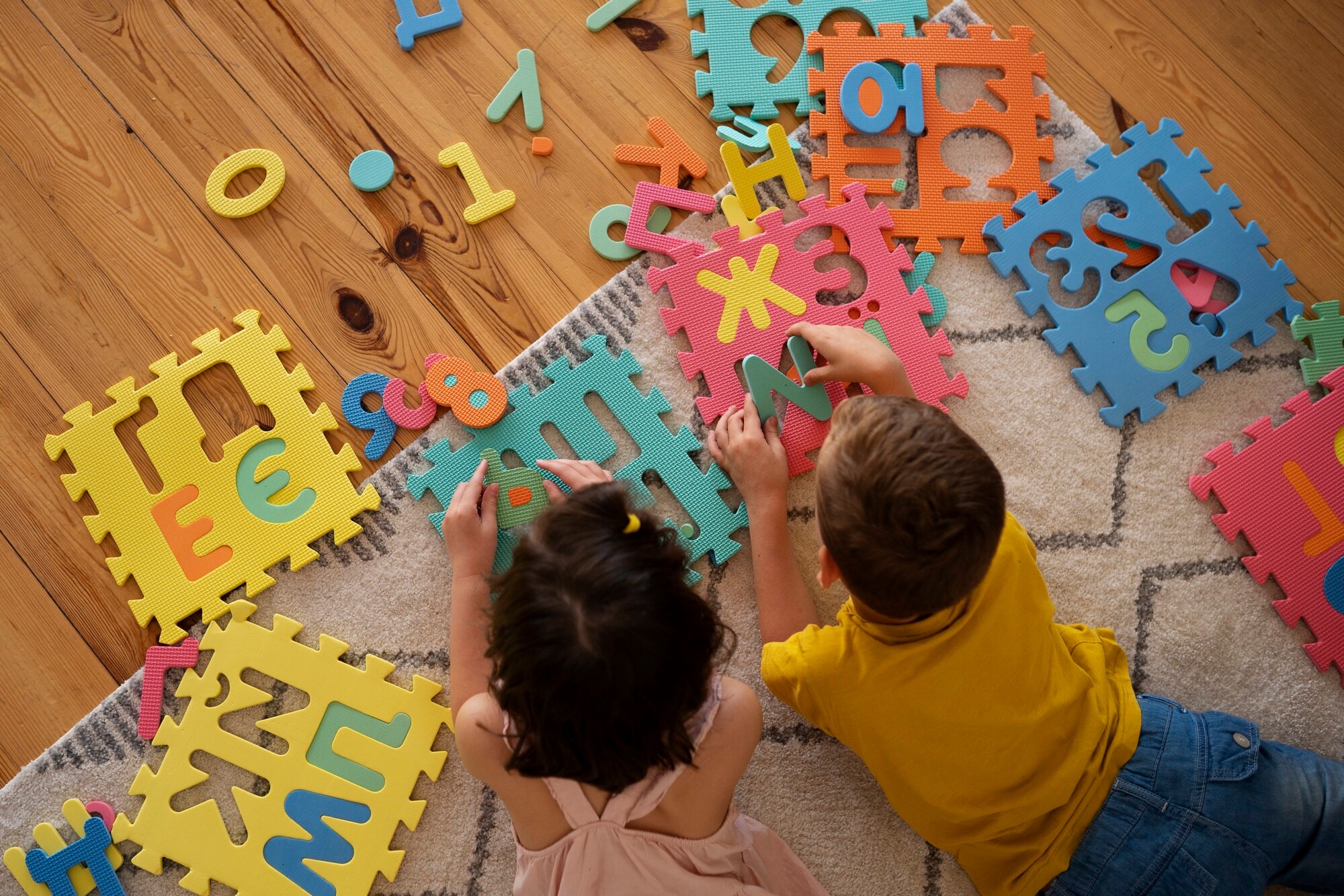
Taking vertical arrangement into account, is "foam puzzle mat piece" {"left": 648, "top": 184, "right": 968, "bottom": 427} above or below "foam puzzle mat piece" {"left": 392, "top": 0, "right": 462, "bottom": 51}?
below

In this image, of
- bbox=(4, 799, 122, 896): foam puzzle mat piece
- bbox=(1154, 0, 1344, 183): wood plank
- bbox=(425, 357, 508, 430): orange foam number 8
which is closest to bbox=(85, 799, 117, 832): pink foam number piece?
bbox=(4, 799, 122, 896): foam puzzle mat piece

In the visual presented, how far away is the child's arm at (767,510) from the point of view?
3.26 ft

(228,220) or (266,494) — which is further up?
(228,220)

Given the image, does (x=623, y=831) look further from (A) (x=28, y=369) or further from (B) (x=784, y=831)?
(A) (x=28, y=369)

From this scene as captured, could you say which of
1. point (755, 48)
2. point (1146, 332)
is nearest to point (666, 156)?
point (755, 48)

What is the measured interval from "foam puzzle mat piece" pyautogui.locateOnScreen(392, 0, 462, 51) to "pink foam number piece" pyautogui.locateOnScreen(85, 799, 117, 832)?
0.99m

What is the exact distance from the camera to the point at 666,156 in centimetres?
113

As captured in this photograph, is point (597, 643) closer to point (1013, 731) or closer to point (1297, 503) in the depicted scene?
point (1013, 731)

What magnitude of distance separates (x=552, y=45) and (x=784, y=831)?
1.03 m

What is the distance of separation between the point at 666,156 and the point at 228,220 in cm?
57

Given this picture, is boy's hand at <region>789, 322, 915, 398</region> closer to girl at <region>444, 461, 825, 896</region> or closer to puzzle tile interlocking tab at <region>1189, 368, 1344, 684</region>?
girl at <region>444, 461, 825, 896</region>

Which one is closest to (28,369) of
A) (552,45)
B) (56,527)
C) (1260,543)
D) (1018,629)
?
(56,527)

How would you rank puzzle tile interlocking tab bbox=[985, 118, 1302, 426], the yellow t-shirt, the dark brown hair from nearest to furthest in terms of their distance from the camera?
1. the dark brown hair
2. the yellow t-shirt
3. puzzle tile interlocking tab bbox=[985, 118, 1302, 426]

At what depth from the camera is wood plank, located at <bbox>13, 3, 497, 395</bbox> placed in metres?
1.10
